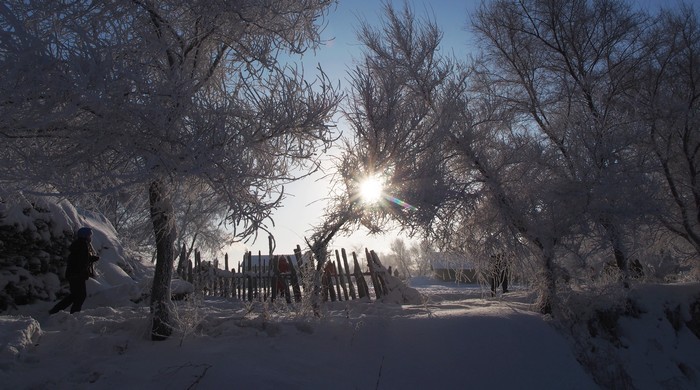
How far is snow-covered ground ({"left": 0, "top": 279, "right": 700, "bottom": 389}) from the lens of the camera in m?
4.16

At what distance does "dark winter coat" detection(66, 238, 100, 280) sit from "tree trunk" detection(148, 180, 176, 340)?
79.9 inches

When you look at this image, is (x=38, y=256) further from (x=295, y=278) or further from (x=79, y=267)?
(x=295, y=278)

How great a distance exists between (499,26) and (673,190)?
516 cm

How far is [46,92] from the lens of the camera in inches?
135

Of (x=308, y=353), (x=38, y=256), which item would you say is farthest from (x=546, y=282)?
(x=38, y=256)

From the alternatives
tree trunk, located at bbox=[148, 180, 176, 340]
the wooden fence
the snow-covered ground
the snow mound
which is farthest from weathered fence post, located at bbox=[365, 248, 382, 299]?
the snow mound

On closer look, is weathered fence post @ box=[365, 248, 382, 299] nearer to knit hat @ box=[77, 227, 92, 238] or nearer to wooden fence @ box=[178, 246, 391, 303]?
wooden fence @ box=[178, 246, 391, 303]

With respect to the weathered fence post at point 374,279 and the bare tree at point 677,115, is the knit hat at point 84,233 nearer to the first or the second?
the weathered fence post at point 374,279

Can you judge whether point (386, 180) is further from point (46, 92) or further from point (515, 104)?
→ point (515, 104)

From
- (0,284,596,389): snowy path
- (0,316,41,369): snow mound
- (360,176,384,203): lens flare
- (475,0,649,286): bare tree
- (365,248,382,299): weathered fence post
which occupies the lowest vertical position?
(0,284,596,389): snowy path

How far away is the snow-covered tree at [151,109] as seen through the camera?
3330mm

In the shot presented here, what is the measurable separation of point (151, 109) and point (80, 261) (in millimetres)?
4126

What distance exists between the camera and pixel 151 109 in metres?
3.57

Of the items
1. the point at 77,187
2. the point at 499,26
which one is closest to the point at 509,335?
the point at 77,187
